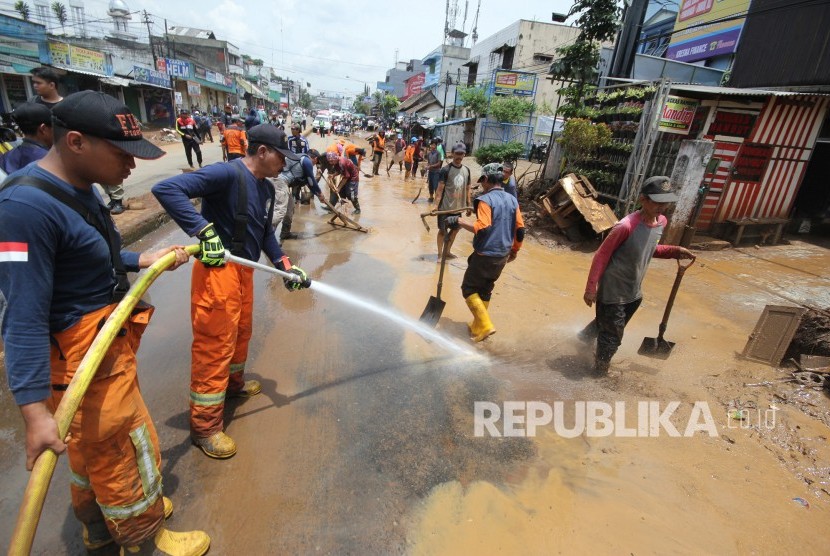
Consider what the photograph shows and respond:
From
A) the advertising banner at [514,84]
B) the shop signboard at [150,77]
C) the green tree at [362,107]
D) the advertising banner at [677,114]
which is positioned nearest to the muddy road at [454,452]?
the advertising banner at [677,114]

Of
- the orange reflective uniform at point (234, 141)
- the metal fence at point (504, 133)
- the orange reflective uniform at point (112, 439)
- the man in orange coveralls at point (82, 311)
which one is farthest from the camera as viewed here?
the metal fence at point (504, 133)

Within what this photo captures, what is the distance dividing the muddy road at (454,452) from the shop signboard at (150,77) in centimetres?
2741

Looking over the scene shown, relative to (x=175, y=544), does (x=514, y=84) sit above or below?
above

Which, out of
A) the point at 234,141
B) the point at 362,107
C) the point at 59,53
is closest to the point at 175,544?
the point at 234,141

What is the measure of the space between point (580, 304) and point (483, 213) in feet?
8.77

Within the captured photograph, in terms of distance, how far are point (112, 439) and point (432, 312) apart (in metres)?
3.36

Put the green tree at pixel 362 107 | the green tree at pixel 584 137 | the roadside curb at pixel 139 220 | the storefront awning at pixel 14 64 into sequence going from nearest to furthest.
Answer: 1. the roadside curb at pixel 139 220
2. the green tree at pixel 584 137
3. the storefront awning at pixel 14 64
4. the green tree at pixel 362 107

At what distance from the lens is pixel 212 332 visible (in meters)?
2.49

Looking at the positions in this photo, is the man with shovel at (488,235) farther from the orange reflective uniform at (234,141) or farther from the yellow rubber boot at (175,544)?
the orange reflective uniform at (234,141)

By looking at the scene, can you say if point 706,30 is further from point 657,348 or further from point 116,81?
point 116,81

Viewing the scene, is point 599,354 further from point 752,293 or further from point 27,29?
point 27,29

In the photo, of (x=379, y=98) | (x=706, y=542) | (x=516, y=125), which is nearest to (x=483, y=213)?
(x=706, y=542)

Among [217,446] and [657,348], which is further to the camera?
[657,348]

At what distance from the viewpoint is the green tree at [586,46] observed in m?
9.61
